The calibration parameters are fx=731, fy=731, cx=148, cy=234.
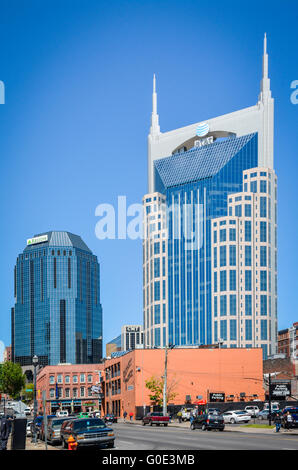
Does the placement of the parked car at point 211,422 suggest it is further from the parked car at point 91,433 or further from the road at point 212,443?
the parked car at point 91,433

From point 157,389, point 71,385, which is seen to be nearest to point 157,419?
point 157,389

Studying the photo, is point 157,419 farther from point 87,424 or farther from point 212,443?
point 87,424

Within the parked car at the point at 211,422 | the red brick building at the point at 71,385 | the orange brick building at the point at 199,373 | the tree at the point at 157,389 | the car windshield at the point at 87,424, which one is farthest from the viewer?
the red brick building at the point at 71,385

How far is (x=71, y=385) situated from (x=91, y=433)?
143062 mm

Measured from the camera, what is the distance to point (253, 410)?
9994 cm

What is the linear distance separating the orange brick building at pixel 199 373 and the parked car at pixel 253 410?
36.8 ft

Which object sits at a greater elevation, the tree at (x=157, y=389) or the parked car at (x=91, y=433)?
the parked car at (x=91, y=433)

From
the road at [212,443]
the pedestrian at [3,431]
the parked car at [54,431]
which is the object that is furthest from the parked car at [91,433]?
the parked car at [54,431]

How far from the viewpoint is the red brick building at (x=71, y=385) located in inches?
6831
